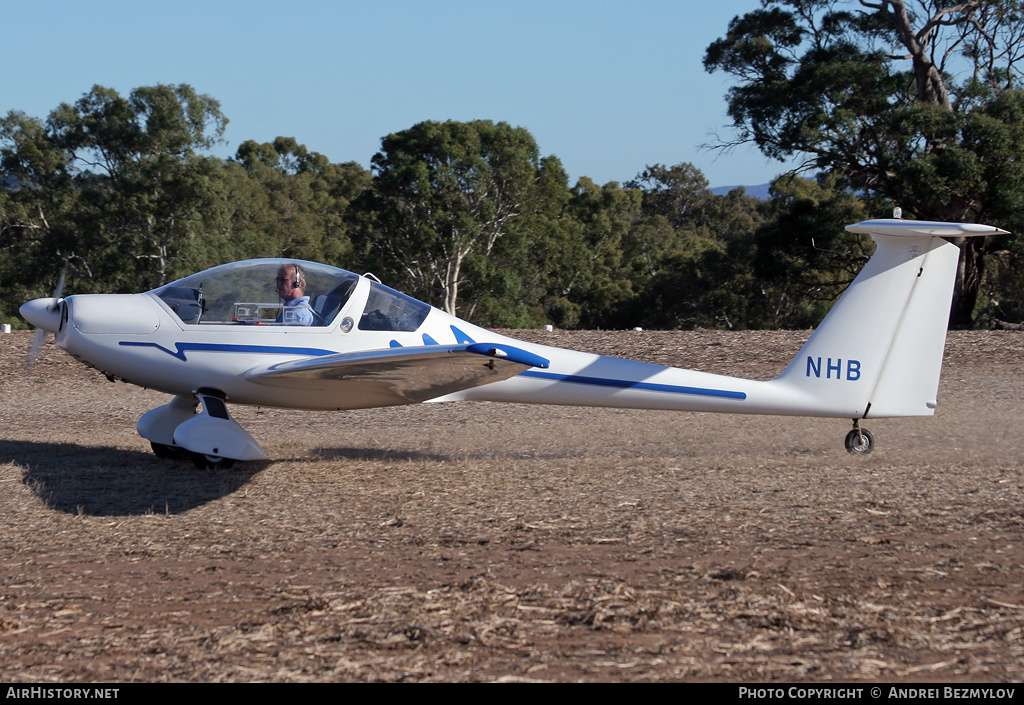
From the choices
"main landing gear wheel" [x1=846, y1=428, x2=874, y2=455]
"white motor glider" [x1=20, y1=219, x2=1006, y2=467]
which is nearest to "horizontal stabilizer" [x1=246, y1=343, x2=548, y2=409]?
"white motor glider" [x1=20, y1=219, x2=1006, y2=467]

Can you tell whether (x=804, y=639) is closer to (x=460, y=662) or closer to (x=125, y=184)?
(x=460, y=662)

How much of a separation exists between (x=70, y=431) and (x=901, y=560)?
31.1 ft

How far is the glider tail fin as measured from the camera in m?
7.98

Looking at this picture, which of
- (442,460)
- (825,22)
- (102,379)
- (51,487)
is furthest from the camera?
(825,22)

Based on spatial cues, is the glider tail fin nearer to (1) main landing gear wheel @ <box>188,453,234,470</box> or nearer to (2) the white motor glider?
(2) the white motor glider

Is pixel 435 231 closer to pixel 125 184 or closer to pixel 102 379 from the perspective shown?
pixel 125 184

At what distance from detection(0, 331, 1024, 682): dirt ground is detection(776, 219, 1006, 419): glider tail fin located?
575mm

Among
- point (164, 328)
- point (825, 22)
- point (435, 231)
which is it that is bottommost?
Answer: point (164, 328)

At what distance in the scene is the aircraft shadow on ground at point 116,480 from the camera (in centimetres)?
631

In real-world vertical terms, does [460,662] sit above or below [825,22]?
below

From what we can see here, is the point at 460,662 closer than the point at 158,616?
Yes

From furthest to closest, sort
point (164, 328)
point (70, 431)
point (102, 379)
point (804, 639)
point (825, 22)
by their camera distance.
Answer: point (825, 22), point (102, 379), point (70, 431), point (164, 328), point (804, 639)
